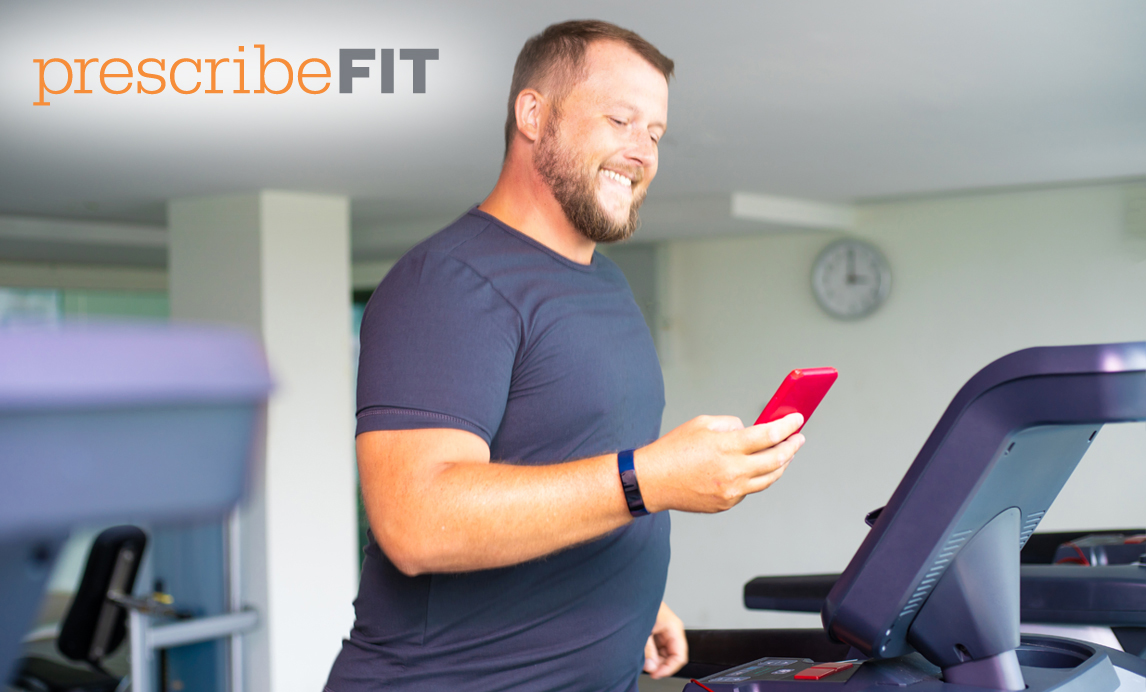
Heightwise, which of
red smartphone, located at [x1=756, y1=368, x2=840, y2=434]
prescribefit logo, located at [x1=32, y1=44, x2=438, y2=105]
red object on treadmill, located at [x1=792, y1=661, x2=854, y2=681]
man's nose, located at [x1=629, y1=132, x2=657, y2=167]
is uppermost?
prescribefit logo, located at [x1=32, y1=44, x2=438, y2=105]

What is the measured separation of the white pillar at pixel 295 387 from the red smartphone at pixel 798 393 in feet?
11.6

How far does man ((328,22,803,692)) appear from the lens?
92 centimetres

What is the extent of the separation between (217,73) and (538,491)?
1996 millimetres

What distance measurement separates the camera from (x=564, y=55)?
4.13ft

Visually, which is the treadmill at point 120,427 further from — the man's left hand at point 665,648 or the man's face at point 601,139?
the man's left hand at point 665,648

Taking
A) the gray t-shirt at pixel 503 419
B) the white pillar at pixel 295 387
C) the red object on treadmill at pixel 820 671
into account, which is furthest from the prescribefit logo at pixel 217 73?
the red object on treadmill at pixel 820 671

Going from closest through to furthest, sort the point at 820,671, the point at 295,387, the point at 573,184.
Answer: the point at 820,671
the point at 573,184
the point at 295,387

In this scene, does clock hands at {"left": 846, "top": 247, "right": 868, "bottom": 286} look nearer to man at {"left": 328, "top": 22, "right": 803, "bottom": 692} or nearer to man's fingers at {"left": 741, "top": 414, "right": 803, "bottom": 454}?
man at {"left": 328, "top": 22, "right": 803, "bottom": 692}

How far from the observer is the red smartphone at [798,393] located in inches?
36.0

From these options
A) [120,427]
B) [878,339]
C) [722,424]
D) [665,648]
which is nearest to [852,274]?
[878,339]

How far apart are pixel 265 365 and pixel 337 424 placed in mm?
4418

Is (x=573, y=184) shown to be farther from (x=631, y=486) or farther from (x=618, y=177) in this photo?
(x=631, y=486)

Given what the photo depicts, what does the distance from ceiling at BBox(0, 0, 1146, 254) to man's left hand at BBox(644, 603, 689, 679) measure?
4.15 feet

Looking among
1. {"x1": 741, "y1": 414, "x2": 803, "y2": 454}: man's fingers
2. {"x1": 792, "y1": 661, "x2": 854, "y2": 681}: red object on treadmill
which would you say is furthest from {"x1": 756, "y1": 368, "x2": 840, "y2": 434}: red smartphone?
{"x1": 792, "y1": 661, "x2": 854, "y2": 681}: red object on treadmill
